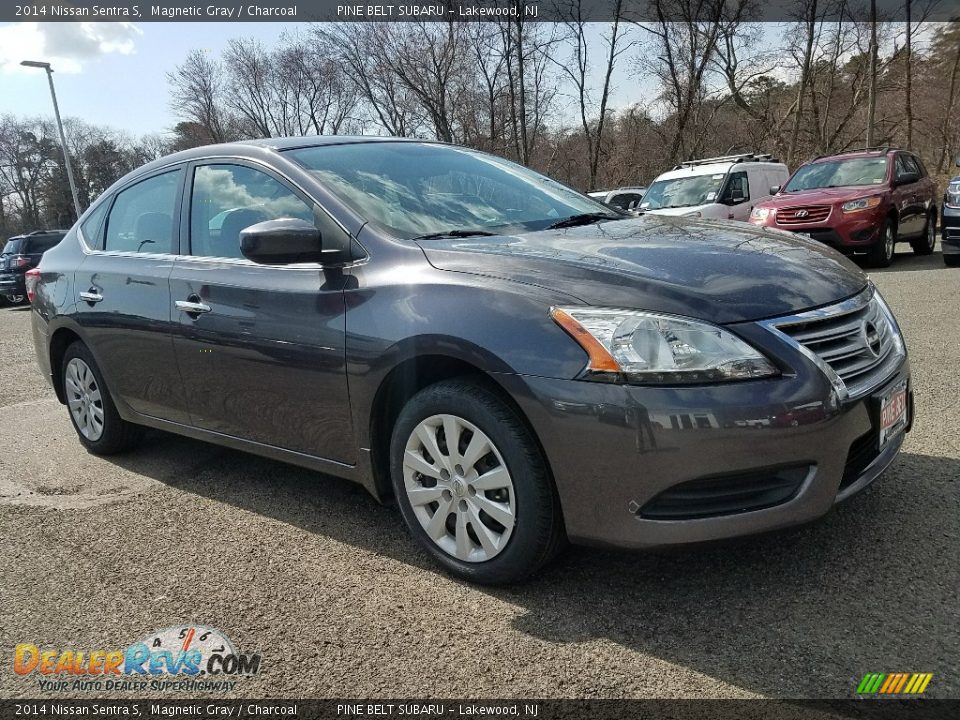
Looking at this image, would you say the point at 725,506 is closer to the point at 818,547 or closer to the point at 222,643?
the point at 818,547

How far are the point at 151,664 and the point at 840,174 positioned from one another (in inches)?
483

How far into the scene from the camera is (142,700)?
2.31m

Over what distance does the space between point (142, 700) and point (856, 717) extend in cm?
202

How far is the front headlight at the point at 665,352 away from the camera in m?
2.31

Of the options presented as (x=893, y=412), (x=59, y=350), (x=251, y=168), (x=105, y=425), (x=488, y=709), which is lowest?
(x=488, y=709)

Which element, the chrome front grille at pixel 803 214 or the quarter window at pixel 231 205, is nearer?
the quarter window at pixel 231 205

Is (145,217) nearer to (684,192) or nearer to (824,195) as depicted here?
(824,195)

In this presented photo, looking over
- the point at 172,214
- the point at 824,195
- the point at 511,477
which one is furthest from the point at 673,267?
the point at 824,195

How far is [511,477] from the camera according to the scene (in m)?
2.56

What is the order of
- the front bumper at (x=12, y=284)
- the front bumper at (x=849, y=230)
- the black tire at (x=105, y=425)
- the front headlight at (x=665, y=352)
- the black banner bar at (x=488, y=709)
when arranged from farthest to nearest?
1. the front bumper at (x=12, y=284)
2. the front bumper at (x=849, y=230)
3. the black tire at (x=105, y=425)
4. the front headlight at (x=665, y=352)
5. the black banner bar at (x=488, y=709)

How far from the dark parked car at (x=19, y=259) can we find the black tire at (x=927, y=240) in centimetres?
1710

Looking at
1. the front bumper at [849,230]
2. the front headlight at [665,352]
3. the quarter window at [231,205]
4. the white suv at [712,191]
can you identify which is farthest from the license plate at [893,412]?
the white suv at [712,191]

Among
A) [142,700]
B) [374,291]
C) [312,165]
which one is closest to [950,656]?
[374,291]

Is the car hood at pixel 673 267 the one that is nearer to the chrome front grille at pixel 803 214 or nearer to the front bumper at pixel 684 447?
the front bumper at pixel 684 447
